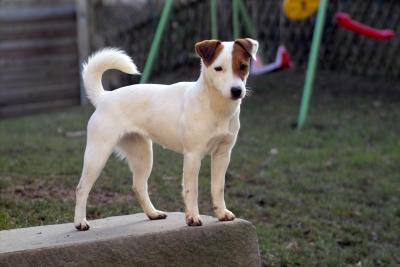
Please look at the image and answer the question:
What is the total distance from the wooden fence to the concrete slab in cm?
940

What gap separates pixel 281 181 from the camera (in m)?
7.06

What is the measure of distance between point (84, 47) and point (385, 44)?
5.00m

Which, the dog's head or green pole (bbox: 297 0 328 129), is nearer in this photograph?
the dog's head

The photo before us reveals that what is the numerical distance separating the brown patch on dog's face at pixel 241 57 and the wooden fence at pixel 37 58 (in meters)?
10.0

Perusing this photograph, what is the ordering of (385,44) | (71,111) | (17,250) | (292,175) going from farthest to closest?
(385,44)
(71,111)
(292,175)
(17,250)

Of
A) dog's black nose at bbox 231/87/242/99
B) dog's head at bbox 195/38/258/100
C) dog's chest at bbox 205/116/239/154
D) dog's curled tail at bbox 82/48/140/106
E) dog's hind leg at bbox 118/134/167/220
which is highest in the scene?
dog's head at bbox 195/38/258/100

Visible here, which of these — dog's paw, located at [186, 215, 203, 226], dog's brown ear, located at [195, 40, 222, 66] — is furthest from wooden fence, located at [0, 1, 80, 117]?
dog's brown ear, located at [195, 40, 222, 66]

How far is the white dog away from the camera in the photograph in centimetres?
363

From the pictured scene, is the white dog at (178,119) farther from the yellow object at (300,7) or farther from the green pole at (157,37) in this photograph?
the yellow object at (300,7)

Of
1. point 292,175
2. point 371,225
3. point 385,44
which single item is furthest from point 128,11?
point 371,225

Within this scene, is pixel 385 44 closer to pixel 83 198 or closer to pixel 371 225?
pixel 371 225

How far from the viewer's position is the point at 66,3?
1371 centimetres

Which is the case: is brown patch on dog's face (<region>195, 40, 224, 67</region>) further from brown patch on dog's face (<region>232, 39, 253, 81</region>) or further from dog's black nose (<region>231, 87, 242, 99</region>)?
dog's black nose (<region>231, 87, 242, 99</region>)

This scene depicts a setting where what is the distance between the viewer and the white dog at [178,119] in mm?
3631
